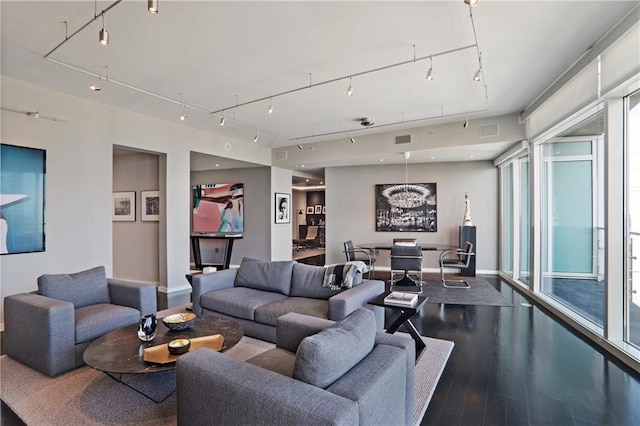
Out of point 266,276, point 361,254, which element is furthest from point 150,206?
point 361,254

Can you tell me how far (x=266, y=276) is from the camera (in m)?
4.21

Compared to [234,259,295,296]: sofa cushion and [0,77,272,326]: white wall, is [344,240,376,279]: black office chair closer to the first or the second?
[234,259,295,296]: sofa cushion

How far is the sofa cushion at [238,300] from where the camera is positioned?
3604 millimetres

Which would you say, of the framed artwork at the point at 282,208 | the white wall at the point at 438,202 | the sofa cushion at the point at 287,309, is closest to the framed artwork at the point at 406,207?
the white wall at the point at 438,202

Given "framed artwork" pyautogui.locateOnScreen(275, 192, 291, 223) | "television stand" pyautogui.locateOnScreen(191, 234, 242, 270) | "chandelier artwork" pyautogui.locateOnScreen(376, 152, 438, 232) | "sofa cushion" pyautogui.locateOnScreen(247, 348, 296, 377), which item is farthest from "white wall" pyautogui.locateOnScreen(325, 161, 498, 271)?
"sofa cushion" pyautogui.locateOnScreen(247, 348, 296, 377)

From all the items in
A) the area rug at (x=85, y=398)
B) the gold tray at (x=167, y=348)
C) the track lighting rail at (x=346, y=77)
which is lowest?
the area rug at (x=85, y=398)

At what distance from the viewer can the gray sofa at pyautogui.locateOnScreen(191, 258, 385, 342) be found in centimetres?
340

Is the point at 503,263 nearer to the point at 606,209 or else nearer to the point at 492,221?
the point at 492,221

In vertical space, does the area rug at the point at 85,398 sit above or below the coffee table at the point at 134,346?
below

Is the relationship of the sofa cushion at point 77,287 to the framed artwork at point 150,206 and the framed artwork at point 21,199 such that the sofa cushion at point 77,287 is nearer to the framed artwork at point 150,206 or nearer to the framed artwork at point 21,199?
the framed artwork at point 21,199

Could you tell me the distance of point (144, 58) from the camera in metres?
3.57

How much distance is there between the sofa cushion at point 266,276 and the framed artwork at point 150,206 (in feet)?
10.1

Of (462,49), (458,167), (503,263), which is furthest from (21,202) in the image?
(503,263)

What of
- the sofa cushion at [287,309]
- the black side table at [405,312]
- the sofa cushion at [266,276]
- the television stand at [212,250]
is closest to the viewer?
the black side table at [405,312]
